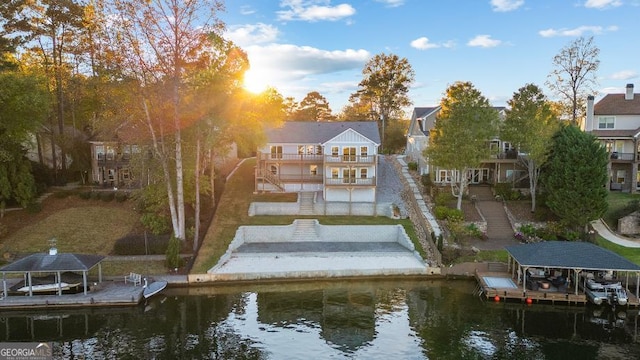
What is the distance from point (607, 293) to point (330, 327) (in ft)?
53.1

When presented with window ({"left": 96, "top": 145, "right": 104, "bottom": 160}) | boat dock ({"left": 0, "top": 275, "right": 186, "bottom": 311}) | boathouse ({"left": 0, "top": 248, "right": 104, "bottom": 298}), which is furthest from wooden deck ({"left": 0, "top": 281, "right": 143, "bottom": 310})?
window ({"left": 96, "top": 145, "right": 104, "bottom": 160})

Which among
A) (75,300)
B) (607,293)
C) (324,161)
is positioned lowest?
(75,300)

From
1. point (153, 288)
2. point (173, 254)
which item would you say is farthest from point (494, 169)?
point (153, 288)

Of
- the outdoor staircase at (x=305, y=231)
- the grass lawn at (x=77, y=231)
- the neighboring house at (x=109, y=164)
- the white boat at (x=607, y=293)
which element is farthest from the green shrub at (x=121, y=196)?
the white boat at (x=607, y=293)

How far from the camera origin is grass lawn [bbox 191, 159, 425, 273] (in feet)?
102

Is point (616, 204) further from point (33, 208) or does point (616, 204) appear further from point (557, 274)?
point (33, 208)

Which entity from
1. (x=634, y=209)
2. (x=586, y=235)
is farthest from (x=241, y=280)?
(x=634, y=209)

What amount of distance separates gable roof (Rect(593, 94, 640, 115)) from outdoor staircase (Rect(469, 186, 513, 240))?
566 inches

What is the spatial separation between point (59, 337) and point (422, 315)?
58.6 ft

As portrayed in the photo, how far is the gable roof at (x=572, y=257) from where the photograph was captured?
988 inches

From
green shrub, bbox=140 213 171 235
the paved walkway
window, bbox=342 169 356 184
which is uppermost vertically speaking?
window, bbox=342 169 356 184

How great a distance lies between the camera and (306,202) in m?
39.4

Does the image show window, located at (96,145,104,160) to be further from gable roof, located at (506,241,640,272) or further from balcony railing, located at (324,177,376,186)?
gable roof, located at (506,241,640,272)

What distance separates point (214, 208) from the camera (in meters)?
38.4
